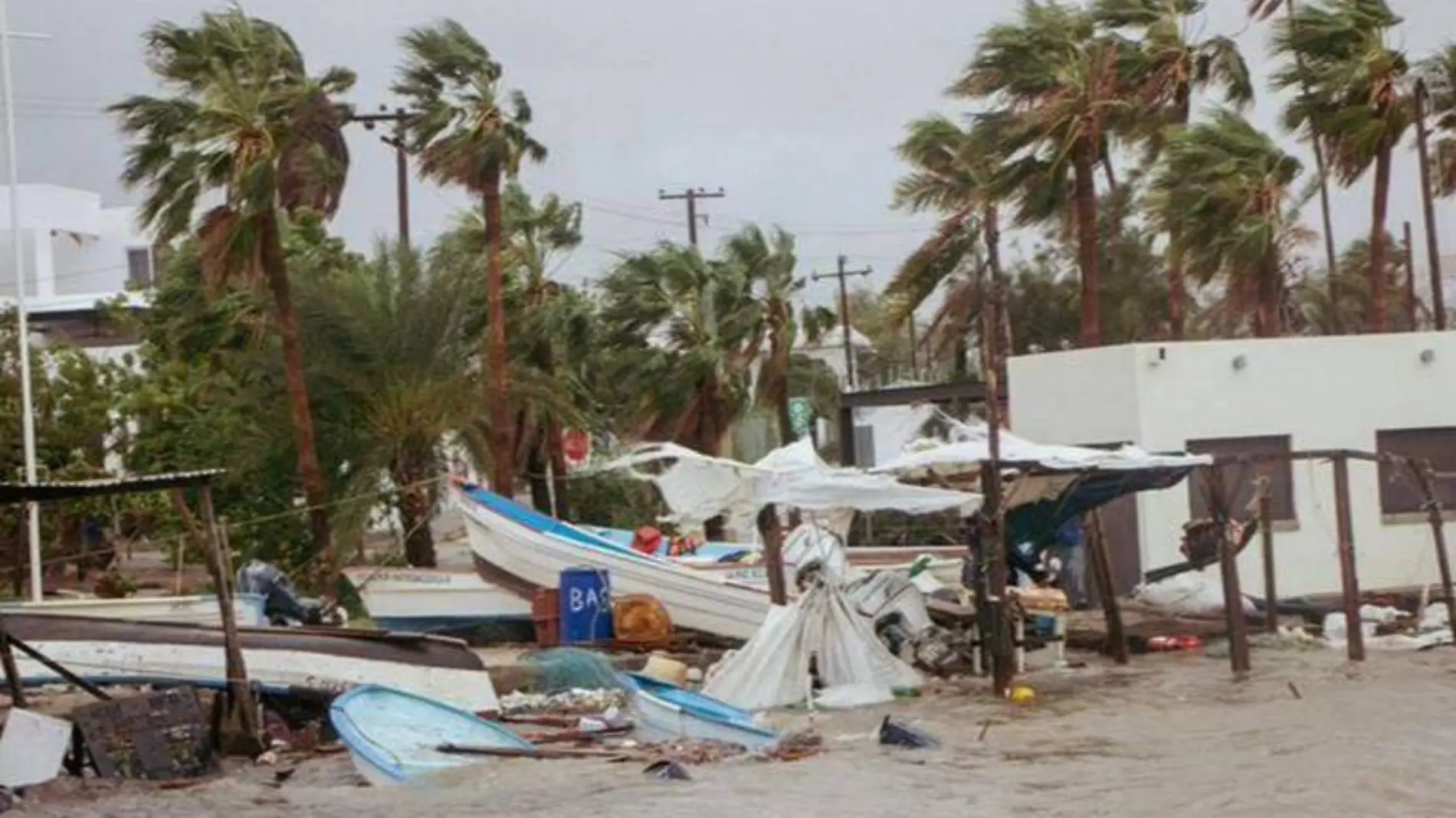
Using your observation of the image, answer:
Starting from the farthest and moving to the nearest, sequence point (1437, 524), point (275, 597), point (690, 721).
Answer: point (275, 597)
point (1437, 524)
point (690, 721)

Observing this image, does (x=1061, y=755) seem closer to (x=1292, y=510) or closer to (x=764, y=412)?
(x=1292, y=510)

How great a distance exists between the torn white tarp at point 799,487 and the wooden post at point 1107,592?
232cm

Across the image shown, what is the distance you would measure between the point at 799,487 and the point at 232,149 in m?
12.2

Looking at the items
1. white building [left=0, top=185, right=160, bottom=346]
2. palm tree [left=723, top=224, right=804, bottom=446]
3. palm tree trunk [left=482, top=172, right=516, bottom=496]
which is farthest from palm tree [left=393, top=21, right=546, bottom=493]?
white building [left=0, top=185, right=160, bottom=346]

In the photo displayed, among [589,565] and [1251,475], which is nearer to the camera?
[589,565]

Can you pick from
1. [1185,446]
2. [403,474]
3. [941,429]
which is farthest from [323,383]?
[1185,446]

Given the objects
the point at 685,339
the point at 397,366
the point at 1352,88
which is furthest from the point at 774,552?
the point at 685,339

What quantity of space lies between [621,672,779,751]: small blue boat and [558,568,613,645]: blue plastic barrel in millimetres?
6451

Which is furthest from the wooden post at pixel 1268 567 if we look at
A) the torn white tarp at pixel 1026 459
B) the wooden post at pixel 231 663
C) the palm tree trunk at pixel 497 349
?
the palm tree trunk at pixel 497 349

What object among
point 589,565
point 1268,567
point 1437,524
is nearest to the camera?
point 1437,524

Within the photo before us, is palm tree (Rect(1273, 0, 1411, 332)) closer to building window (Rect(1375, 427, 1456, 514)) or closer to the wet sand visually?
building window (Rect(1375, 427, 1456, 514))

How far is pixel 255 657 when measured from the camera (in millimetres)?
19266

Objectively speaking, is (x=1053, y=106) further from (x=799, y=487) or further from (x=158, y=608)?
(x=158, y=608)

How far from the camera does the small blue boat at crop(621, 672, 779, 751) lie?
59.8 feet
